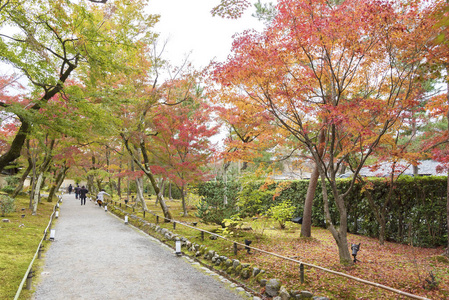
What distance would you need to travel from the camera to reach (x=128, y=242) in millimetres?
11086

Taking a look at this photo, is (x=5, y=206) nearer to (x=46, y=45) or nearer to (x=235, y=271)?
(x=46, y=45)

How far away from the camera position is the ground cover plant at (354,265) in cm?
545

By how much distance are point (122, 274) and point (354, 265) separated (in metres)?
5.85

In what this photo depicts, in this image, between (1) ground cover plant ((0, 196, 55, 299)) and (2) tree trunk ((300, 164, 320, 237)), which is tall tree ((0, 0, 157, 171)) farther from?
(2) tree trunk ((300, 164, 320, 237))

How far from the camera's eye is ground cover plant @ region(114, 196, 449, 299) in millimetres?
5449

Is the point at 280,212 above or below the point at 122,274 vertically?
above

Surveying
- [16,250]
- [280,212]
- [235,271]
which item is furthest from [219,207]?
[16,250]

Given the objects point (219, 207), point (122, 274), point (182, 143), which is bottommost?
point (122, 274)

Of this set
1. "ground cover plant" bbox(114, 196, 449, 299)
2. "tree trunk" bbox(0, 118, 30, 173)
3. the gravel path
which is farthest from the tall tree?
"ground cover plant" bbox(114, 196, 449, 299)

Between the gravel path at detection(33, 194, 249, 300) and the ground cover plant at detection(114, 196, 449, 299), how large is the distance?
129 centimetres

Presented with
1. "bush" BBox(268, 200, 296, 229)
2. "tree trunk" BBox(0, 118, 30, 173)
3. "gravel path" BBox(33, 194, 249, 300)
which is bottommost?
"gravel path" BBox(33, 194, 249, 300)

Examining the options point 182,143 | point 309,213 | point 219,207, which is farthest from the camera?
point 182,143

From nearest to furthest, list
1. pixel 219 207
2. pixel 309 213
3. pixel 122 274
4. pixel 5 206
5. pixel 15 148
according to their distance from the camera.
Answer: pixel 122 274
pixel 15 148
pixel 309 213
pixel 219 207
pixel 5 206

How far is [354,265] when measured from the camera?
6785mm
